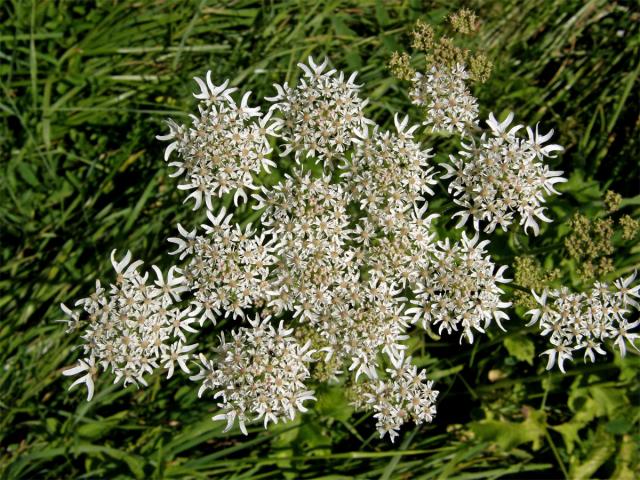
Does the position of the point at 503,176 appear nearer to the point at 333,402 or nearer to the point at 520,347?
the point at 520,347

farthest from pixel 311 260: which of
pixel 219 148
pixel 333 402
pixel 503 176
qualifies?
pixel 333 402

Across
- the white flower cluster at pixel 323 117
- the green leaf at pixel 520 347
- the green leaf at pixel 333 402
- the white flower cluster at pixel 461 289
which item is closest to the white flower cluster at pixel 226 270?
the white flower cluster at pixel 323 117

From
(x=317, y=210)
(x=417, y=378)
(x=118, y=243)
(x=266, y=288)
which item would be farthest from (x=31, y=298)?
(x=417, y=378)

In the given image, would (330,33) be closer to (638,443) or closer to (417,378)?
(417,378)

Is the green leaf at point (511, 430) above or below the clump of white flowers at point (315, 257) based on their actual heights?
below

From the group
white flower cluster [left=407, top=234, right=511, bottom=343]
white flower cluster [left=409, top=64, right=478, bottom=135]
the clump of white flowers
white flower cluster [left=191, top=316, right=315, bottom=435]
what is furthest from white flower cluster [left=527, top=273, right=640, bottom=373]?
white flower cluster [left=191, top=316, right=315, bottom=435]

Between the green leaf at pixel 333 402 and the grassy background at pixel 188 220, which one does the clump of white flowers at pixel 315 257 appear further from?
the grassy background at pixel 188 220

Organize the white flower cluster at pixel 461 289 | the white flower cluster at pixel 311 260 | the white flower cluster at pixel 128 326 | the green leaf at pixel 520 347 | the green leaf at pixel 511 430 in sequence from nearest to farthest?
the white flower cluster at pixel 128 326
the white flower cluster at pixel 311 260
the white flower cluster at pixel 461 289
the green leaf at pixel 520 347
the green leaf at pixel 511 430
